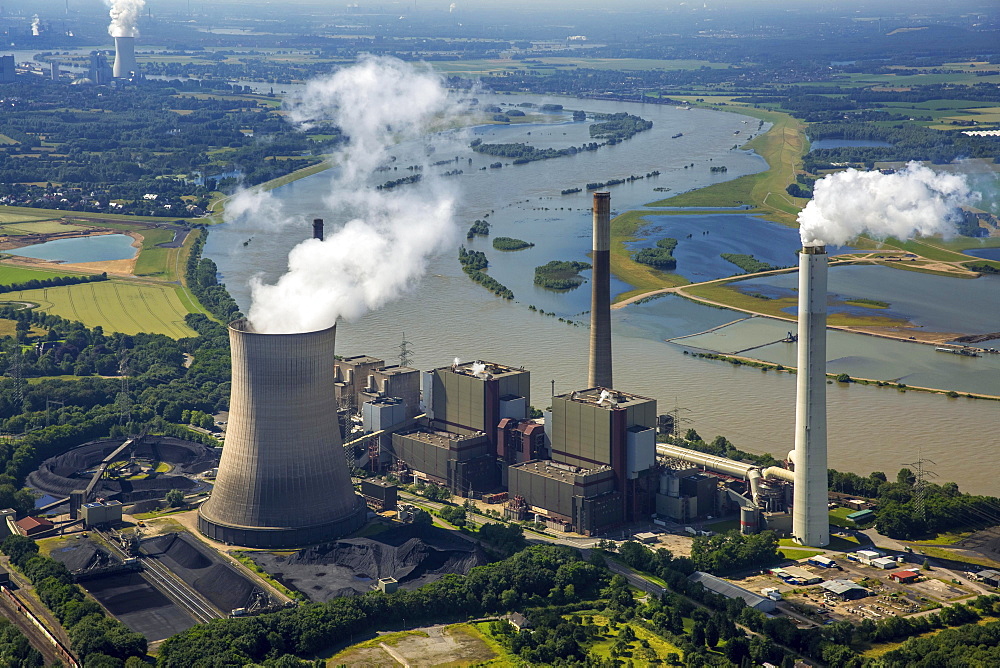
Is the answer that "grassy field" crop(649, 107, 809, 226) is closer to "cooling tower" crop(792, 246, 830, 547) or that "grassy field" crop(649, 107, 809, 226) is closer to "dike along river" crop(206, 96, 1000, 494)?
"dike along river" crop(206, 96, 1000, 494)

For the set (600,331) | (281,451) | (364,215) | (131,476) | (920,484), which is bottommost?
(131,476)

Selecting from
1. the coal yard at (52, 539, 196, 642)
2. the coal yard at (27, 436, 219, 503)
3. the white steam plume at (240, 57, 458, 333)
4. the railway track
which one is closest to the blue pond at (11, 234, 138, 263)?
the white steam plume at (240, 57, 458, 333)

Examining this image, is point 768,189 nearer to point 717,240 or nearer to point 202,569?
point 717,240

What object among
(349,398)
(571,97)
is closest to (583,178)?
(571,97)

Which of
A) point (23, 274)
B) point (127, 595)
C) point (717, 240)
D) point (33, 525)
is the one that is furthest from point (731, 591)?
point (717, 240)

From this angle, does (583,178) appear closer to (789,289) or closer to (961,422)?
(789,289)

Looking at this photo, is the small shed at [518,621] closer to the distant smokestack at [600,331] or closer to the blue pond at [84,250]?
the distant smokestack at [600,331]

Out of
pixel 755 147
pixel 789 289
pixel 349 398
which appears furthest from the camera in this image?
pixel 755 147

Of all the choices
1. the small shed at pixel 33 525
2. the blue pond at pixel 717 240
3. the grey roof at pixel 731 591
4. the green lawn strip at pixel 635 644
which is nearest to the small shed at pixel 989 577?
the grey roof at pixel 731 591
